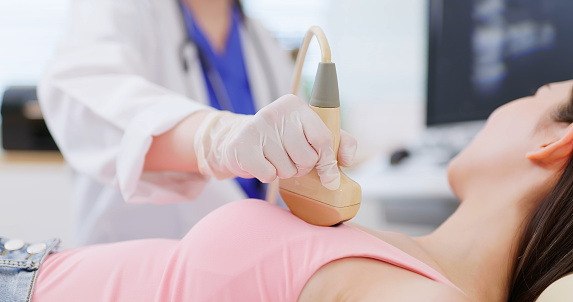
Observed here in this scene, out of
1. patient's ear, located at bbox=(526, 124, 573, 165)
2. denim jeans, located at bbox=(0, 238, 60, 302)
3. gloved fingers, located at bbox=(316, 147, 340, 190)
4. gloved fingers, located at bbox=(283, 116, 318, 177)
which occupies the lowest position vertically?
denim jeans, located at bbox=(0, 238, 60, 302)

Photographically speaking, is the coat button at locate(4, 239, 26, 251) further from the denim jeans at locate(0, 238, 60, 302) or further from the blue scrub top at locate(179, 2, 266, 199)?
the blue scrub top at locate(179, 2, 266, 199)

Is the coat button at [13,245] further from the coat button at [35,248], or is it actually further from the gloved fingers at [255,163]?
the gloved fingers at [255,163]

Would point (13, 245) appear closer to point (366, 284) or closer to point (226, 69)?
point (366, 284)

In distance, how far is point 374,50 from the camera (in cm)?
236

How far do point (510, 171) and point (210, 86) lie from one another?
2.54ft

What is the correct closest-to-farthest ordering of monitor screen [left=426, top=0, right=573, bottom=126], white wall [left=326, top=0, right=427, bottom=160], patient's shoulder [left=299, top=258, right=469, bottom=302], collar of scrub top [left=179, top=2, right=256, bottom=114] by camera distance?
1. patient's shoulder [left=299, top=258, right=469, bottom=302]
2. collar of scrub top [left=179, top=2, right=256, bottom=114]
3. monitor screen [left=426, top=0, right=573, bottom=126]
4. white wall [left=326, top=0, right=427, bottom=160]

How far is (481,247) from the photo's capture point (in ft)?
2.66

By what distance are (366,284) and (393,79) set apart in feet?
6.15

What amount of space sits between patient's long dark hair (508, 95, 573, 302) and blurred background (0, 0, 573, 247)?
0.62m

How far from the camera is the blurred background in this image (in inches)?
61.1

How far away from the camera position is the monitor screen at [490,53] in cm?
150

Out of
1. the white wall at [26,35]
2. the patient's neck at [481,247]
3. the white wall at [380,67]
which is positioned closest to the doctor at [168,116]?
the patient's neck at [481,247]

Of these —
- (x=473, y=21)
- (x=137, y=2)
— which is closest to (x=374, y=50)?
(x=473, y=21)

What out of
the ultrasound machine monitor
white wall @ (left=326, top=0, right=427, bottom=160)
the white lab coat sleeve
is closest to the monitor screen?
the ultrasound machine monitor
